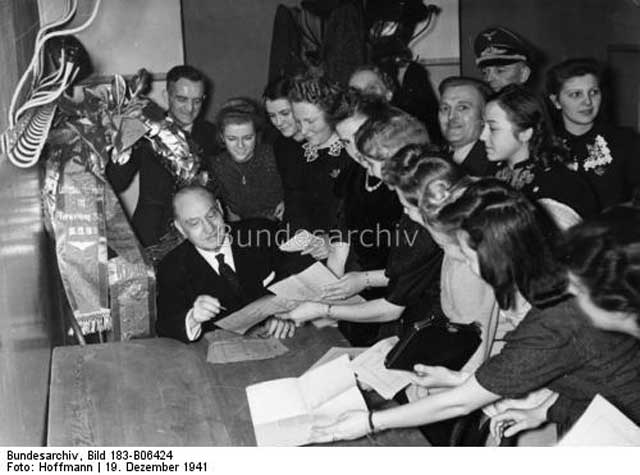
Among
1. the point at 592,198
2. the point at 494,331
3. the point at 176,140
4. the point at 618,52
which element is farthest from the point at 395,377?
the point at 618,52

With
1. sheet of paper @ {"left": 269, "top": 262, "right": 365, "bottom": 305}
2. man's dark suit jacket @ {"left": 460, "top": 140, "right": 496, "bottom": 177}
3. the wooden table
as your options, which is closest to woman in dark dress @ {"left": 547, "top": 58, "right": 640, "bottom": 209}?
man's dark suit jacket @ {"left": 460, "top": 140, "right": 496, "bottom": 177}

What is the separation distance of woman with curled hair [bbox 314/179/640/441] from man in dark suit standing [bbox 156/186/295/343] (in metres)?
0.87

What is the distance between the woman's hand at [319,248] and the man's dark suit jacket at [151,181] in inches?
16.0

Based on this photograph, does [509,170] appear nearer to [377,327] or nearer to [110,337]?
[377,327]

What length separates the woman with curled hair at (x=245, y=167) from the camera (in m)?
2.51

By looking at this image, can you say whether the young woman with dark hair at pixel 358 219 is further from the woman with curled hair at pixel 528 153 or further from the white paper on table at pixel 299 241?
the woman with curled hair at pixel 528 153

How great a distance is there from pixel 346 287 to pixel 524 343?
887 mm

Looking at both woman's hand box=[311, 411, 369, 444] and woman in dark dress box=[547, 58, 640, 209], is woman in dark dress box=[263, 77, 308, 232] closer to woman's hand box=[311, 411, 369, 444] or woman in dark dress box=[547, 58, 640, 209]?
woman in dark dress box=[547, 58, 640, 209]

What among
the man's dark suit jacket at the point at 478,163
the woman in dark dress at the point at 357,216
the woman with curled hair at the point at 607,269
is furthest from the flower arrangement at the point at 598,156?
the woman with curled hair at the point at 607,269

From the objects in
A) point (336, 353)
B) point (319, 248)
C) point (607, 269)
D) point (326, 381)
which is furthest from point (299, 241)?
point (607, 269)

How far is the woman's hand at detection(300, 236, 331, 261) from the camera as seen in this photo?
8.21 ft

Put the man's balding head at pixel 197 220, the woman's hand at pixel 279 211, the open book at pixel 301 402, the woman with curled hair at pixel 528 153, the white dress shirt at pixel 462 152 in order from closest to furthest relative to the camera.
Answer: the open book at pixel 301 402 → the woman with curled hair at pixel 528 153 → the white dress shirt at pixel 462 152 → the man's balding head at pixel 197 220 → the woman's hand at pixel 279 211

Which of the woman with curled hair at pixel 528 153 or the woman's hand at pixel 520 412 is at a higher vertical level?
the woman with curled hair at pixel 528 153

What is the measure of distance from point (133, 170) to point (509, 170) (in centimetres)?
114
